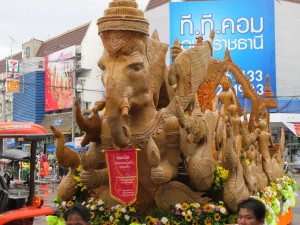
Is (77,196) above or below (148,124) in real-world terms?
below

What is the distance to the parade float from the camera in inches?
185

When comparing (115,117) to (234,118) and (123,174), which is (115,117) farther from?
(234,118)

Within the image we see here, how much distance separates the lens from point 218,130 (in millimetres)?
6547

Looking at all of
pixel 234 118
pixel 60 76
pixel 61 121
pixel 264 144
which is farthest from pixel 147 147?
pixel 60 76

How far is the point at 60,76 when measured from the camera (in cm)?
3170

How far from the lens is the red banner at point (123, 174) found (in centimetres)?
484

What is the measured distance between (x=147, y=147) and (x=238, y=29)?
79.2 ft

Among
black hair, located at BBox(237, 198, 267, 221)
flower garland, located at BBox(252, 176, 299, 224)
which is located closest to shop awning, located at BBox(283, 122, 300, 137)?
flower garland, located at BBox(252, 176, 299, 224)

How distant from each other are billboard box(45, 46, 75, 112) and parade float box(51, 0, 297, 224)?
83.1ft

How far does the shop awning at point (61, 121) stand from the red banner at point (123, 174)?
25.0 meters

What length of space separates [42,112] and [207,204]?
99.6 ft

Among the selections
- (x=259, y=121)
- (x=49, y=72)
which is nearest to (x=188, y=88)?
(x=259, y=121)

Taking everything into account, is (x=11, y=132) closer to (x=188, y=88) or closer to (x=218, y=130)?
(x=188, y=88)

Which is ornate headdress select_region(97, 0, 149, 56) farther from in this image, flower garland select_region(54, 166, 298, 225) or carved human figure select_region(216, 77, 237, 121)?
carved human figure select_region(216, 77, 237, 121)
